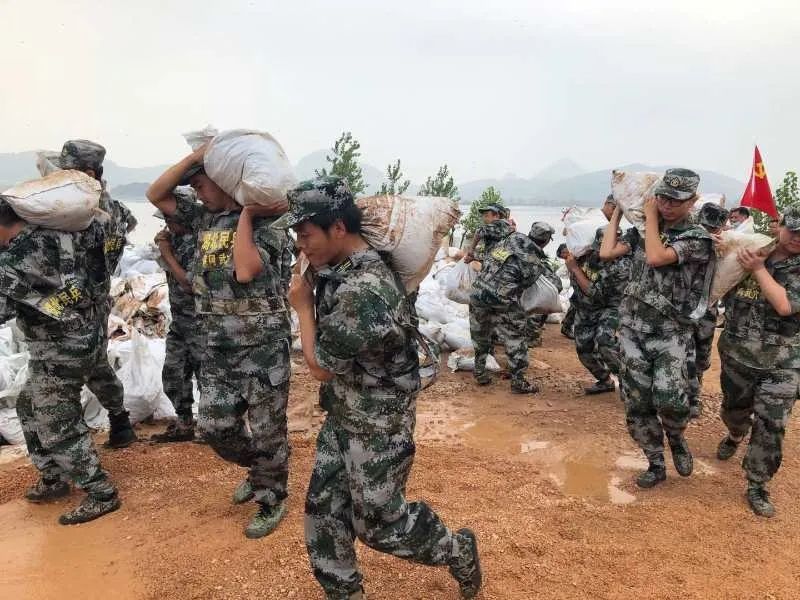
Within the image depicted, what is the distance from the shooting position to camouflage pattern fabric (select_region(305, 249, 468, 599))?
1.97 m

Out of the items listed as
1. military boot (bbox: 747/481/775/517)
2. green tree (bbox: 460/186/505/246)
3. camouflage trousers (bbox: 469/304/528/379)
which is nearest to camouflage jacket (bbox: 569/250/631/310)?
camouflage trousers (bbox: 469/304/528/379)

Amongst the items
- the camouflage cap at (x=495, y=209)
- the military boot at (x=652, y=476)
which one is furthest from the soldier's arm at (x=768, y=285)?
the camouflage cap at (x=495, y=209)

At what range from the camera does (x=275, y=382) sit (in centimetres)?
306

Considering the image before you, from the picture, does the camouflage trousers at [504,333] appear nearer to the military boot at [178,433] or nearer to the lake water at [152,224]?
the lake water at [152,224]

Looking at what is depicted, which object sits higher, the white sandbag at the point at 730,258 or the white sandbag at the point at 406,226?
the white sandbag at the point at 406,226

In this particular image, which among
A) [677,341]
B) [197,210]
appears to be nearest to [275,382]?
[197,210]

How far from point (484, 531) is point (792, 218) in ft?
7.90

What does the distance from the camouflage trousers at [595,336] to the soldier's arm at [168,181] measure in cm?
390

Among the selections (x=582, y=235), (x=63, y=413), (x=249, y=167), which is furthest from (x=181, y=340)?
(x=582, y=235)

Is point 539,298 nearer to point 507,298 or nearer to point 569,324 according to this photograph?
point 507,298

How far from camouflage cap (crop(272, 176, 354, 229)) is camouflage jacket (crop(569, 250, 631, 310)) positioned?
3999 mm

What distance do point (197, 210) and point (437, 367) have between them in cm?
215

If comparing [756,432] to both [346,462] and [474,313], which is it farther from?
[474,313]

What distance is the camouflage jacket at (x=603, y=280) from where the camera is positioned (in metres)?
5.46
